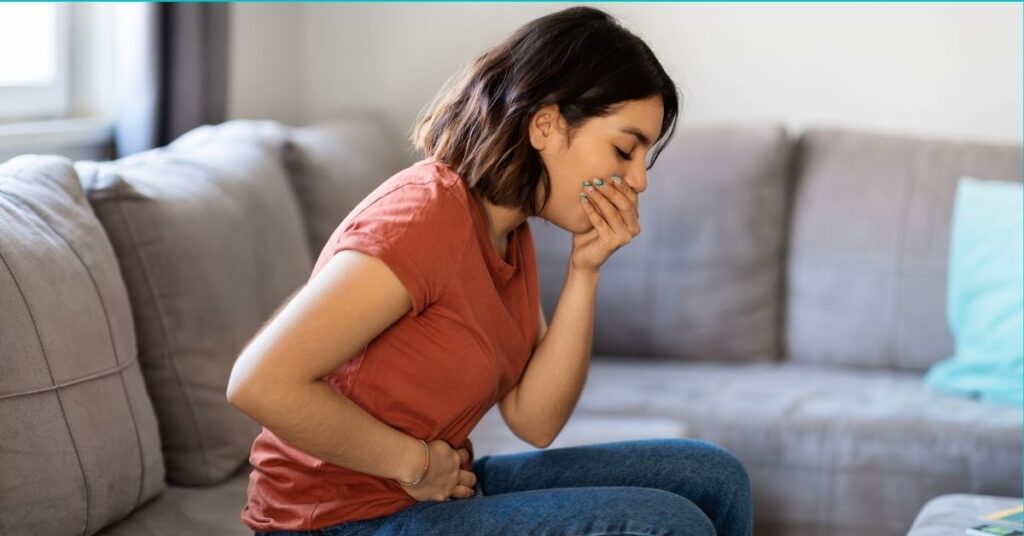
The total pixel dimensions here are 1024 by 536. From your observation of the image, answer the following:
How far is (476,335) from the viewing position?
1400 mm

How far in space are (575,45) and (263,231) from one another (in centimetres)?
90

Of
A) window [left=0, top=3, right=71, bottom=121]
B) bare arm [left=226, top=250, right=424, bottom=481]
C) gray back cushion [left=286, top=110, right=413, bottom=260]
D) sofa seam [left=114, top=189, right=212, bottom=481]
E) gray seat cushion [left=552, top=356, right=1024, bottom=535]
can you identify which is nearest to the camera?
bare arm [left=226, top=250, right=424, bottom=481]

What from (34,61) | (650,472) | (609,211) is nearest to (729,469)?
(650,472)

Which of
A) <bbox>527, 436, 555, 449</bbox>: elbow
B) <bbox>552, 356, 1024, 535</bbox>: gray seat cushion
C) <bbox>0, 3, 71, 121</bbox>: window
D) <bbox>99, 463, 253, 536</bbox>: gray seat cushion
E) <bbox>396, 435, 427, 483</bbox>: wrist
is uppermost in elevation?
<bbox>0, 3, 71, 121</bbox>: window

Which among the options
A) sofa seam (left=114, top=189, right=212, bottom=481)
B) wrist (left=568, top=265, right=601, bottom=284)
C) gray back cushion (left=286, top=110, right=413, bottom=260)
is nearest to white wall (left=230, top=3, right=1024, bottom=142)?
gray back cushion (left=286, top=110, right=413, bottom=260)

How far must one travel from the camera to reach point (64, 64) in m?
2.53

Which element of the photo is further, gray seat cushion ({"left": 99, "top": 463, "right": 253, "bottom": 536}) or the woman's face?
gray seat cushion ({"left": 99, "top": 463, "right": 253, "bottom": 536})

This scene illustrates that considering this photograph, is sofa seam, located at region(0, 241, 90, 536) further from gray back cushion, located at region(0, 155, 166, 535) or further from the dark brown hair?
the dark brown hair

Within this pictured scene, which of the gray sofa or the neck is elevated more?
the neck

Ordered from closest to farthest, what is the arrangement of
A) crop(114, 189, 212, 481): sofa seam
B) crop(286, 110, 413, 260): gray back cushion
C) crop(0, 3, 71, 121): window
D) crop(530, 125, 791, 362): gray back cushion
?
1. crop(114, 189, 212, 481): sofa seam
2. crop(0, 3, 71, 121): window
3. crop(286, 110, 413, 260): gray back cushion
4. crop(530, 125, 791, 362): gray back cushion

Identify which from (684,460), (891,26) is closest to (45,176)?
(684,460)

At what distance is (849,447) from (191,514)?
1.23 meters

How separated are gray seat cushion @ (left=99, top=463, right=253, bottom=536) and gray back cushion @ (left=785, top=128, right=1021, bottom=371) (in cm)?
144

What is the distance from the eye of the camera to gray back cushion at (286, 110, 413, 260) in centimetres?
259
